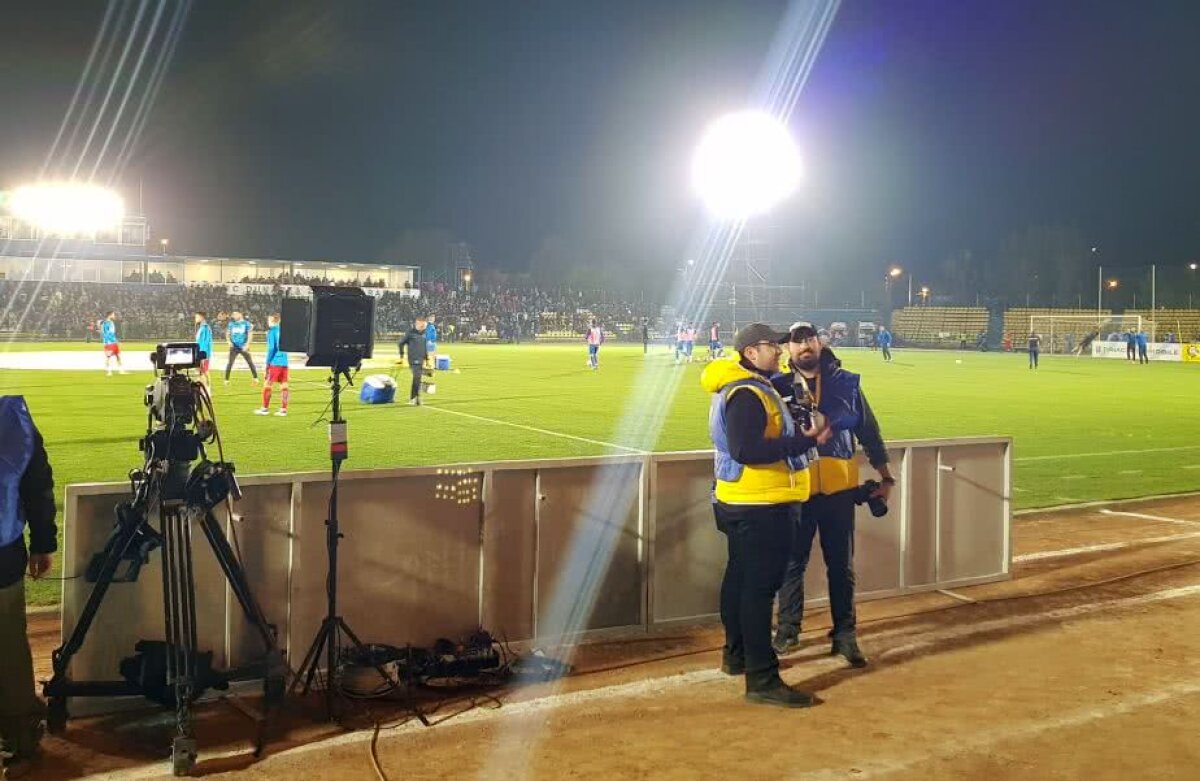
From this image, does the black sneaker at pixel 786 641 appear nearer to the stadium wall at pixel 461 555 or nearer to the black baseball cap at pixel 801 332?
the stadium wall at pixel 461 555

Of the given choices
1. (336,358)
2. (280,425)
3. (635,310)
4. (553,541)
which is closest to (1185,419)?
(280,425)

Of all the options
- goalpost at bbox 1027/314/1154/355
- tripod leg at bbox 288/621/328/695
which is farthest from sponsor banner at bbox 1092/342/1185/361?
tripod leg at bbox 288/621/328/695

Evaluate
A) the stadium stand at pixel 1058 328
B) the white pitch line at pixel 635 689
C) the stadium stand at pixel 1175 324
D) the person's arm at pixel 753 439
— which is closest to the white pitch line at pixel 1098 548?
the white pitch line at pixel 635 689

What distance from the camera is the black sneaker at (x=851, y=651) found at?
6.13 m

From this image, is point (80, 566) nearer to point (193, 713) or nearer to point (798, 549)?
point (193, 713)

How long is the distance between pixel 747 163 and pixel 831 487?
41.8 m

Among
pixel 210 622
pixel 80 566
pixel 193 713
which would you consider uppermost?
pixel 80 566

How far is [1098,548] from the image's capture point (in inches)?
368

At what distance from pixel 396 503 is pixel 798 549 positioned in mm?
2530

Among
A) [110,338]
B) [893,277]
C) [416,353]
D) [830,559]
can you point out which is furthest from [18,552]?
[893,277]

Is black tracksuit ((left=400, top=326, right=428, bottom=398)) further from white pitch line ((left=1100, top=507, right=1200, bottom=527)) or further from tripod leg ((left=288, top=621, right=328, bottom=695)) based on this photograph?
tripod leg ((left=288, top=621, right=328, bottom=695))

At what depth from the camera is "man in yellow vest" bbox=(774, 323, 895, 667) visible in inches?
248

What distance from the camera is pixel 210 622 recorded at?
18.0 ft

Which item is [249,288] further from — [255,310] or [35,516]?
[35,516]
